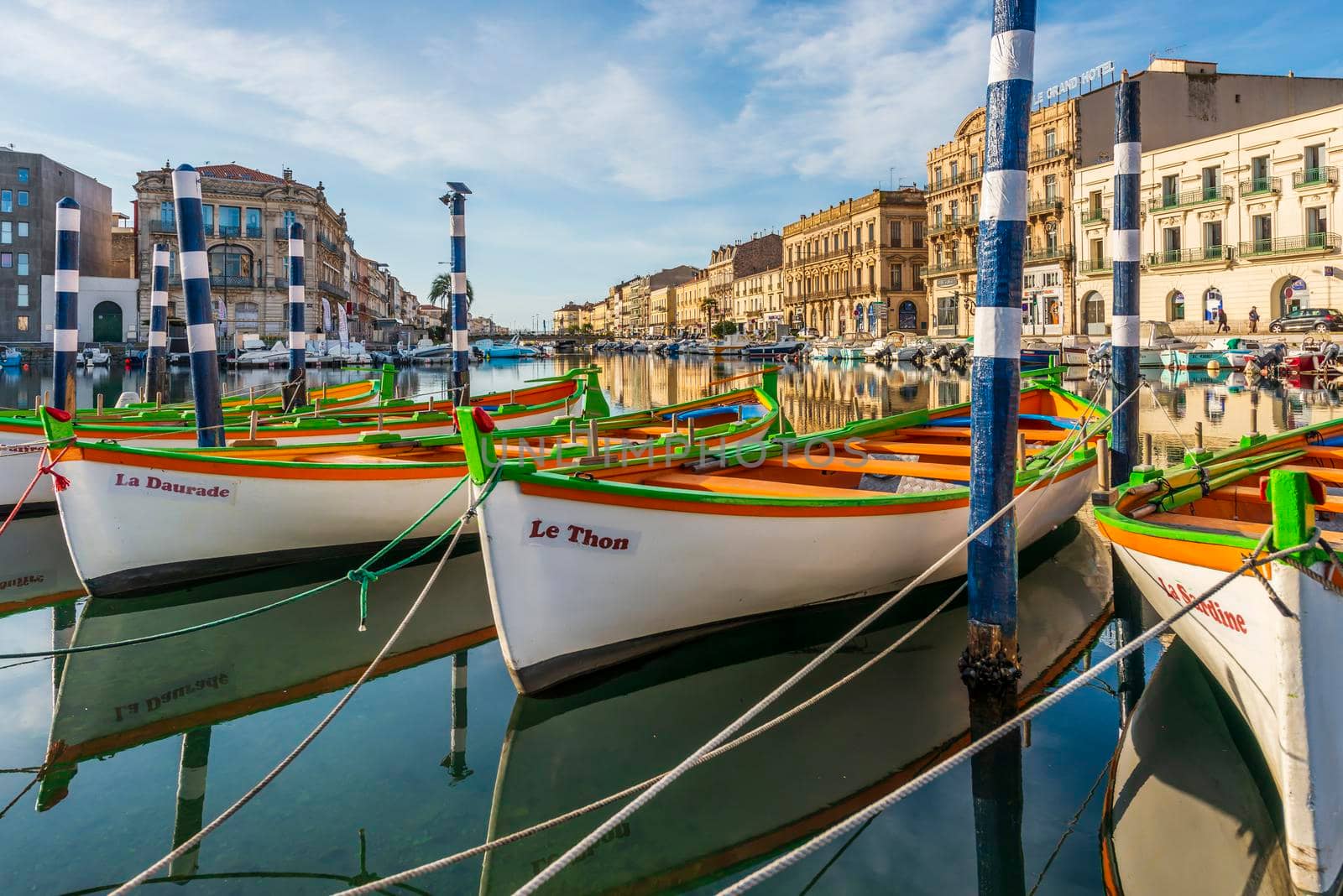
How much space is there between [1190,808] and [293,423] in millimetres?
12772

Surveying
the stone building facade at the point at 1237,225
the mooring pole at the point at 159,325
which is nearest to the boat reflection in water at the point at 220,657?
the mooring pole at the point at 159,325

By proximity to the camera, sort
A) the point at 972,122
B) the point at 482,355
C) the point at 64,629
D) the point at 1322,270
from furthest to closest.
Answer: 1. the point at 482,355
2. the point at 972,122
3. the point at 1322,270
4. the point at 64,629

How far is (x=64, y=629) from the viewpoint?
7.41 metres

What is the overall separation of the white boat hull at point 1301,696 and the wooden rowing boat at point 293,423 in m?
9.48

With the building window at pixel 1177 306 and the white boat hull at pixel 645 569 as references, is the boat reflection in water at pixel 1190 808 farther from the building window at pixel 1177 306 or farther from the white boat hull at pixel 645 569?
the building window at pixel 1177 306

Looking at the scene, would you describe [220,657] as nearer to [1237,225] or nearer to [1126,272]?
[1126,272]

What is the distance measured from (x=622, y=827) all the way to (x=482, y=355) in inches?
3029

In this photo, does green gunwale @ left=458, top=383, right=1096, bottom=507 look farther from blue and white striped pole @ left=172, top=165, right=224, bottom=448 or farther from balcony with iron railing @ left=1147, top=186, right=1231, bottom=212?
balcony with iron railing @ left=1147, top=186, right=1231, bottom=212

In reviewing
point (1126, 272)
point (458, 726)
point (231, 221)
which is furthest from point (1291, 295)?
point (231, 221)

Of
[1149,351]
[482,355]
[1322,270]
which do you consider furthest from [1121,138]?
[482,355]

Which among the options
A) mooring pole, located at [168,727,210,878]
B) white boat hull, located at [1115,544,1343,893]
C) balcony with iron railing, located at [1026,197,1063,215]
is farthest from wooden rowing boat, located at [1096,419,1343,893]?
balcony with iron railing, located at [1026,197,1063,215]

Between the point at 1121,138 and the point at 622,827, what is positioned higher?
the point at 1121,138

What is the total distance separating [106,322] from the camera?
202ft

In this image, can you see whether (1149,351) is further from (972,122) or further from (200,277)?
(200,277)
